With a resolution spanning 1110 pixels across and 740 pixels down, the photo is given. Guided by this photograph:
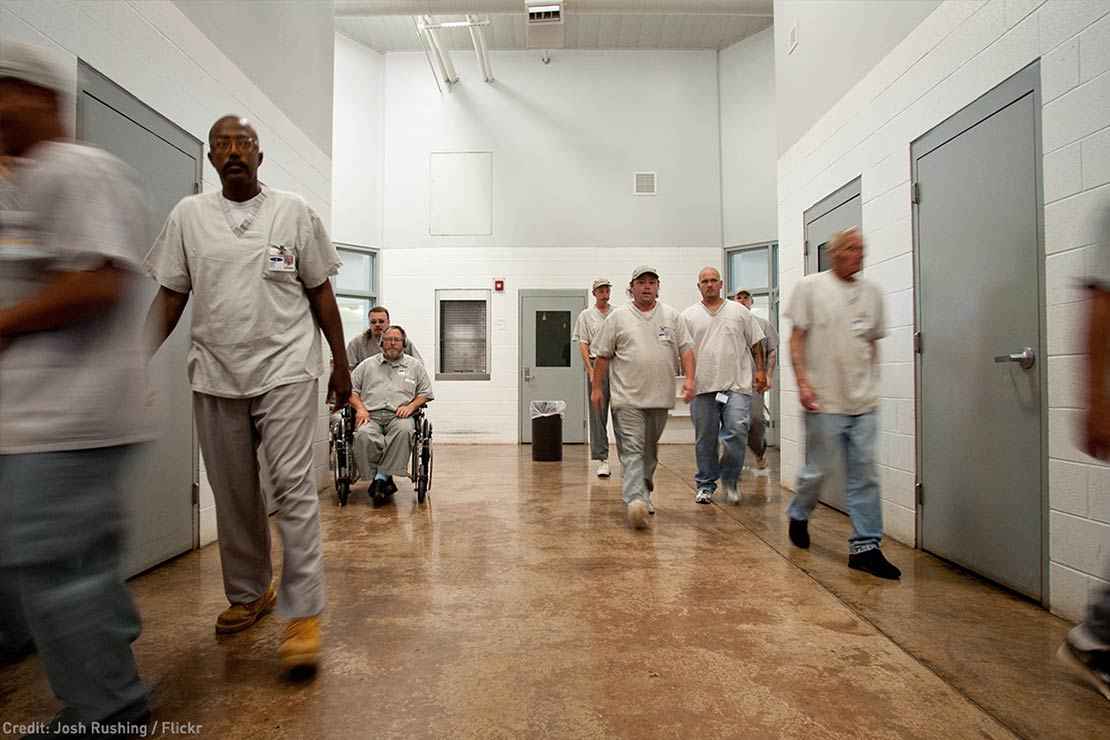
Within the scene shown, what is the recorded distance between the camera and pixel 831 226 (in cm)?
391

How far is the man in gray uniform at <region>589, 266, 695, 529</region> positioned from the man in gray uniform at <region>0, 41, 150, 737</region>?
99.7 inches

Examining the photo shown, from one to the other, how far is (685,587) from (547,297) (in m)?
6.00

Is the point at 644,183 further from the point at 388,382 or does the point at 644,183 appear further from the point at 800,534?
the point at 800,534

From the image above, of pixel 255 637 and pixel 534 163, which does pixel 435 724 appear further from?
pixel 534 163

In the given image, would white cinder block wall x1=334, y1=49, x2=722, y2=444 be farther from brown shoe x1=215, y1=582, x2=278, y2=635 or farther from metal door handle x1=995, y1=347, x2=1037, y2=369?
brown shoe x1=215, y1=582, x2=278, y2=635

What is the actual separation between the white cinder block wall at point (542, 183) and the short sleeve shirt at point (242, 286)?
627cm

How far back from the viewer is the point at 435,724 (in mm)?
1439

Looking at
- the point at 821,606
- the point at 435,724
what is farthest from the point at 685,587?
the point at 435,724

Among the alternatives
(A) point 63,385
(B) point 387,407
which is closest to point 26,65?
(A) point 63,385

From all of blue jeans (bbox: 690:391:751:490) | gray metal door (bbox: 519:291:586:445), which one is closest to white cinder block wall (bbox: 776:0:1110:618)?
blue jeans (bbox: 690:391:751:490)

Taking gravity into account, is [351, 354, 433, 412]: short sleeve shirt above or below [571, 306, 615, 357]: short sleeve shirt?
below

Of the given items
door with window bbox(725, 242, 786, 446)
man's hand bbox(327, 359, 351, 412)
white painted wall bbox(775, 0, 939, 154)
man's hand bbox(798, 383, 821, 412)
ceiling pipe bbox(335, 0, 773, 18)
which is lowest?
man's hand bbox(798, 383, 821, 412)

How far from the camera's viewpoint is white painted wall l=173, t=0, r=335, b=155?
3.21 metres

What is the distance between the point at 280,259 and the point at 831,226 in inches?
134
